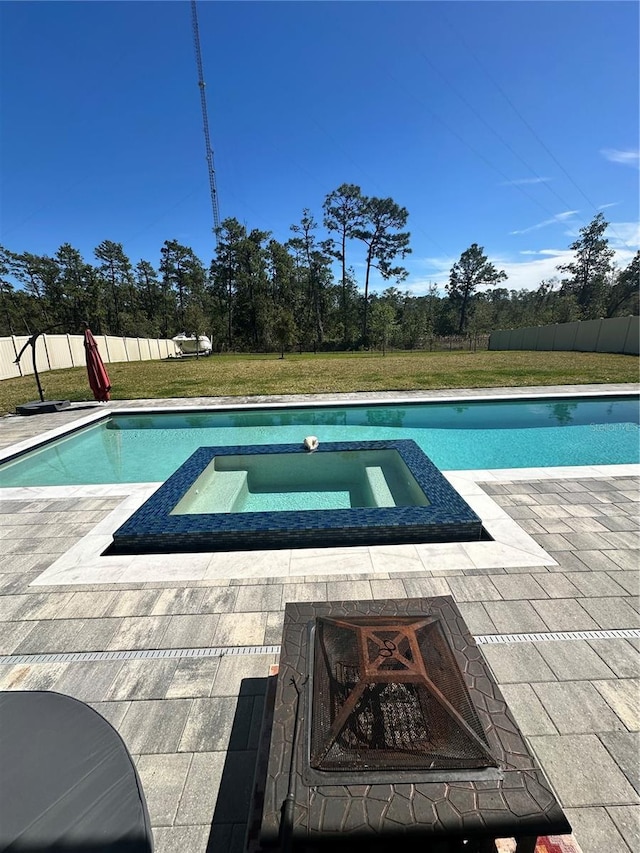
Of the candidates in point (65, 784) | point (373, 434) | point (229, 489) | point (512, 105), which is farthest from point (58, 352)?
point (65, 784)

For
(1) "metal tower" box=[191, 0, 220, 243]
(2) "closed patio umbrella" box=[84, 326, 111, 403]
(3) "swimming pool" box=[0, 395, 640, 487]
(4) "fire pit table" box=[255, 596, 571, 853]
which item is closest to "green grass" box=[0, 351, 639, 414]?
(3) "swimming pool" box=[0, 395, 640, 487]

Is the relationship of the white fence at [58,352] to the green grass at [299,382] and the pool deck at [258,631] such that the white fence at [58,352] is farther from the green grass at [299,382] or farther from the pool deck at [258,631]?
the pool deck at [258,631]

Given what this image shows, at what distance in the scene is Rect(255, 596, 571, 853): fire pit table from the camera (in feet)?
4.03

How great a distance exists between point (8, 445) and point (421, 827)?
28.4 feet

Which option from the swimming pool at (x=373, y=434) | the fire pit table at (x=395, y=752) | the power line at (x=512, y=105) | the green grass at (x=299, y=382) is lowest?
the swimming pool at (x=373, y=434)

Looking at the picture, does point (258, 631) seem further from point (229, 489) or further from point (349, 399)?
point (349, 399)

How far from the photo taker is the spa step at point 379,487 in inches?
208

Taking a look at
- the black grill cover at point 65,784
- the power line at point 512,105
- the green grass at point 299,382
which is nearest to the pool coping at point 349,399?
the green grass at point 299,382

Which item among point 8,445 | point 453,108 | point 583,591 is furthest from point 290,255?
point 583,591

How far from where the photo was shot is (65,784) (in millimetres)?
1173

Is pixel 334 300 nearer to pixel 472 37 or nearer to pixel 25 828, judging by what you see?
pixel 472 37

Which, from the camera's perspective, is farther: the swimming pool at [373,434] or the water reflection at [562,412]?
the water reflection at [562,412]

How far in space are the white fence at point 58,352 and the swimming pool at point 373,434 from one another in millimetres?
12337

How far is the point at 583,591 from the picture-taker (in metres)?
3.04
